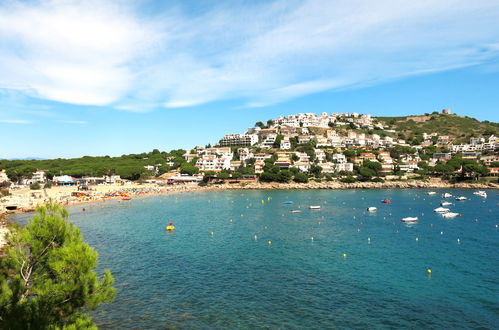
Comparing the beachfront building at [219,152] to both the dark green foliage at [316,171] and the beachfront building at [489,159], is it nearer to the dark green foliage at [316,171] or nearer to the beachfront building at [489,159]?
the dark green foliage at [316,171]

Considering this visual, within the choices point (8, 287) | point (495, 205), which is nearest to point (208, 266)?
point (8, 287)

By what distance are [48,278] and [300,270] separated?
22449 mm

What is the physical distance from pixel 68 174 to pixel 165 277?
110887 mm

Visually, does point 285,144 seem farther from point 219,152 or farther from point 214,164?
point 214,164

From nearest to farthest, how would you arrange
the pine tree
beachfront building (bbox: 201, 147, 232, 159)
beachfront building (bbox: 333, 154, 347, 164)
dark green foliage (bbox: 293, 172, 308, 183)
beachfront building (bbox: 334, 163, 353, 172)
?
the pine tree, dark green foliage (bbox: 293, 172, 308, 183), beachfront building (bbox: 334, 163, 353, 172), beachfront building (bbox: 333, 154, 347, 164), beachfront building (bbox: 201, 147, 232, 159)

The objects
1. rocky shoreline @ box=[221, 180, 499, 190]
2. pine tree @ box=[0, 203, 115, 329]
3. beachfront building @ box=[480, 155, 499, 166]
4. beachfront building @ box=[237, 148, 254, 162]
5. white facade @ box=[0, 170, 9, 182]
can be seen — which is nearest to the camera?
pine tree @ box=[0, 203, 115, 329]

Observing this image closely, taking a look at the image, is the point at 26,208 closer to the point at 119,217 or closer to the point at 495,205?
the point at 119,217

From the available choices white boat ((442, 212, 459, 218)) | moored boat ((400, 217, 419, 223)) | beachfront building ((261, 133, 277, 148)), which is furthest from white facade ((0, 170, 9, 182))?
white boat ((442, 212, 459, 218))

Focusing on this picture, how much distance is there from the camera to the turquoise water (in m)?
21.6

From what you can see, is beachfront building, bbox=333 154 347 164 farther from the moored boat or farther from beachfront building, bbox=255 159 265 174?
the moored boat

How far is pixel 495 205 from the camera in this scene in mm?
66688

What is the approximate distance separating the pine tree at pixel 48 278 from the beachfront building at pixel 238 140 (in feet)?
519

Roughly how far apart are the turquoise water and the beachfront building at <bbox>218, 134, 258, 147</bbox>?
115m

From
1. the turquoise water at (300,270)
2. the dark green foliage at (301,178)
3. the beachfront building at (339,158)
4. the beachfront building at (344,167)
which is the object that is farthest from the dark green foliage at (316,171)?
the turquoise water at (300,270)
